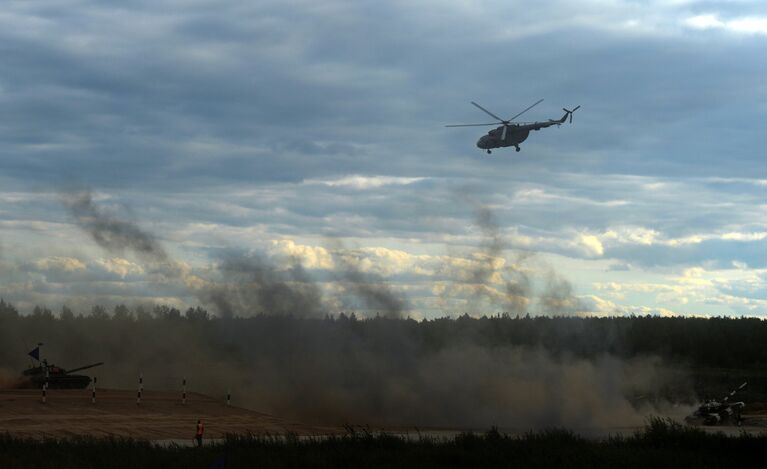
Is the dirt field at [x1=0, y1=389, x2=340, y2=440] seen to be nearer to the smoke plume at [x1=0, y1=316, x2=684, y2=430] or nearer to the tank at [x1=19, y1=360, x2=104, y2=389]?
the tank at [x1=19, y1=360, x2=104, y2=389]

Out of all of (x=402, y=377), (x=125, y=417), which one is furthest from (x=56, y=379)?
(x=402, y=377)

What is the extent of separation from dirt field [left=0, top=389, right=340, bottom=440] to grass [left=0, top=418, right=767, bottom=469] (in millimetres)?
5964

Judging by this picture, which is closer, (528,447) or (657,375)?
(528,447)

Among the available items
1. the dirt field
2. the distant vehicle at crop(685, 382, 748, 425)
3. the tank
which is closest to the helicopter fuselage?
the distant vehicle at crop(685, 382, 748, 425)

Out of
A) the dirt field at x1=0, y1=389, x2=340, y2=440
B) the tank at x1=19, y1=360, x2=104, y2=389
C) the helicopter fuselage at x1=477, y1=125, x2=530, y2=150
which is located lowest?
the dirt field at x1=0, y1=389, x2=340, y2=440

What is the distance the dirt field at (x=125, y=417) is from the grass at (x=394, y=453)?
19.6 ft

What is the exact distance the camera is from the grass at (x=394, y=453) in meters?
32.0

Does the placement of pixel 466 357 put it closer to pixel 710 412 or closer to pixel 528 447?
pixel 710 412

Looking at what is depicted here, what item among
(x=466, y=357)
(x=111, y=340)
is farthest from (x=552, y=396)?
(x=111, y=340)

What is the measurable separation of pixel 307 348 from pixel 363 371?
5.57 meters

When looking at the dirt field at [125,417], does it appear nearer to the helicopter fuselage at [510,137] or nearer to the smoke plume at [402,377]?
the smoke plume at [402,377]

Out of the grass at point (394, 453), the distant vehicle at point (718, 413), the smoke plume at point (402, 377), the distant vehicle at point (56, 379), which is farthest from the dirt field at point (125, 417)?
the distant vehicle at point (718, 413)

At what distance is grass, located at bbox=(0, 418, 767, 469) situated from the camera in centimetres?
3197

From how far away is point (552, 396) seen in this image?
67812 mm
